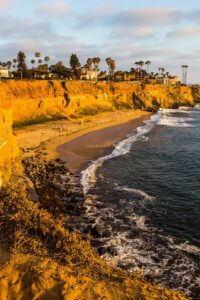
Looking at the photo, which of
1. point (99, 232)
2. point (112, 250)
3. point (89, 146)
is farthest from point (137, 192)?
point (89, 146)

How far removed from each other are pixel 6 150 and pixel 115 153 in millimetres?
18843

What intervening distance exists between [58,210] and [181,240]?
9299 mm

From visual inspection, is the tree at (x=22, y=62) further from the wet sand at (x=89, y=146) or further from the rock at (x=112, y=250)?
the rock at (x=112, y=250)

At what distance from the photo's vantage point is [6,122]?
30.0 metres

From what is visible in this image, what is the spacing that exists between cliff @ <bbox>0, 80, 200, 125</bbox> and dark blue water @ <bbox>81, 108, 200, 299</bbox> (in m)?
14.8

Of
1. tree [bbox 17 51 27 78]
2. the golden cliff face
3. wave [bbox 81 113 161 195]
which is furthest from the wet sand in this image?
tree [bbox 17 51 27 78]

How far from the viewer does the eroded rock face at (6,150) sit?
27128mm

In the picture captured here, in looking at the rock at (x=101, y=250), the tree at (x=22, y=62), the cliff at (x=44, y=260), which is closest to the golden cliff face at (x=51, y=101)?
the cliff at (x=44, y=260)

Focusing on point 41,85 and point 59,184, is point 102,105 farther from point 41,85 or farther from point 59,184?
point 59,184

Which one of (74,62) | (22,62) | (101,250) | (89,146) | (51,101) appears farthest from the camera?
(74,62)

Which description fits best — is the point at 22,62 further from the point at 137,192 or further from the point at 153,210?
the point at 153,210

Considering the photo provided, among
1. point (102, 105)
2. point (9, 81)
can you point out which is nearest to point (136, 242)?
point (9, 81)

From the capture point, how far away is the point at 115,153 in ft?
145

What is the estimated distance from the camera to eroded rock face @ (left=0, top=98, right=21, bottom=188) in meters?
27.1
